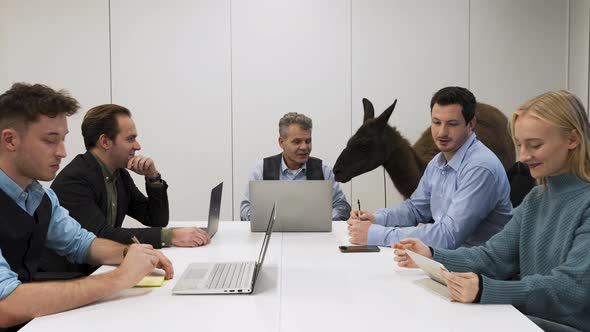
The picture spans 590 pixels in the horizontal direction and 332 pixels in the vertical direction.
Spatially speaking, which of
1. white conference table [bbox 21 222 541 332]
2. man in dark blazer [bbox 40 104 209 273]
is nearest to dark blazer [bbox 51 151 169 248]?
man in dark blazer [bbox 40 104 209 273]

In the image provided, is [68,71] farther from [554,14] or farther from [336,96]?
[554,14]

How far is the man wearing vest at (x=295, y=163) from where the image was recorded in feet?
11.1

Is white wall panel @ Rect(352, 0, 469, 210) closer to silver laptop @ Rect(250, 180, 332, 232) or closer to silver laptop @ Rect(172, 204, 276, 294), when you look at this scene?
silver laptop @ Rect(250, 180, 332, 232)

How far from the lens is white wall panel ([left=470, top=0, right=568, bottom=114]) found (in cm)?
434

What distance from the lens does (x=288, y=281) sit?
175 cm

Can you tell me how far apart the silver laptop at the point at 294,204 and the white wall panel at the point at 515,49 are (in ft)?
7.84

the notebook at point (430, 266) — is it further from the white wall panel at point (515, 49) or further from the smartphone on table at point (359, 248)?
the white wall panel at point (515, 49)

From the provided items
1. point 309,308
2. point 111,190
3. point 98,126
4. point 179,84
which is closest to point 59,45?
point 179,84

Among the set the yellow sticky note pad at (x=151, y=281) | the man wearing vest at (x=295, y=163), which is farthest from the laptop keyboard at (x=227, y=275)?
the man wearing vest at (x=295, y=163)

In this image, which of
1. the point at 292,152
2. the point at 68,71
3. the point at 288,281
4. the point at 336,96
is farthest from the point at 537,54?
the point at 68,71

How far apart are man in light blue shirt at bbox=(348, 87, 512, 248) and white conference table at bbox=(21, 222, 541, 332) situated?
13.2 inches

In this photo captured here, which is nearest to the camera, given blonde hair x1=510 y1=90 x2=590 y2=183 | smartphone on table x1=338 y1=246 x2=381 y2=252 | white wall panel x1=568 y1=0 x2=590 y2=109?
blonde hair x1=510 y1=90 x2=590 y2=183

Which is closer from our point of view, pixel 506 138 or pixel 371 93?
pixel 506 138

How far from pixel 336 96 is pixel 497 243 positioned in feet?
8.78
